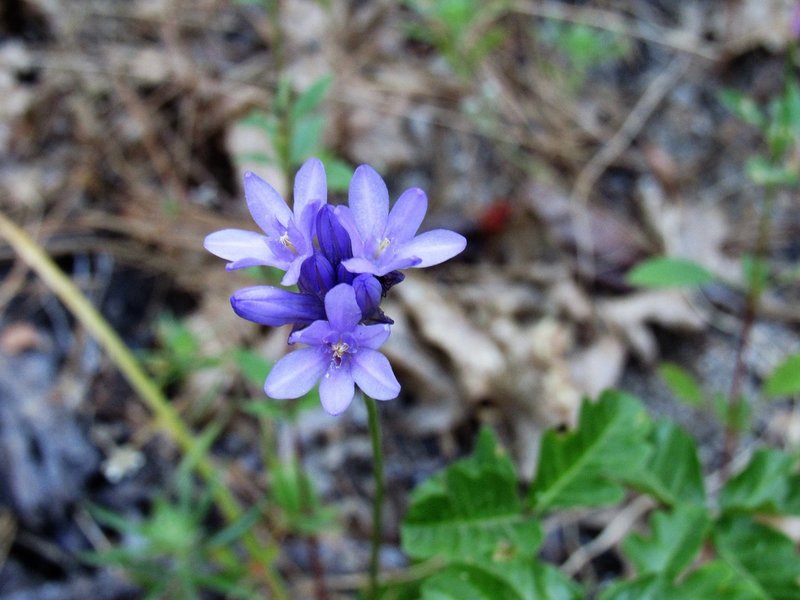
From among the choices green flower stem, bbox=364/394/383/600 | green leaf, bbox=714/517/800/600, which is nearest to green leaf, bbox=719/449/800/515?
green leaf, bbox=714/517/800/600

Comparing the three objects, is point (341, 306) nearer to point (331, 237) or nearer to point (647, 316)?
point (331, 237)

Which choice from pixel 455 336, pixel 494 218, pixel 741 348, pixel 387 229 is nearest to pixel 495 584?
pixel 387 229

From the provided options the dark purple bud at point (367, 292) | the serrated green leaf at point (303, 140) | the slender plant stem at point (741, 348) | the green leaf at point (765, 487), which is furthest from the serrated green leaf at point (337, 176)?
the slender plant stem at point (741, 348)

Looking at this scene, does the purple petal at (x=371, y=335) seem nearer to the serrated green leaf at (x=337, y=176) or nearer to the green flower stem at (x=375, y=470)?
the green flower stem at (x=375, y=470)

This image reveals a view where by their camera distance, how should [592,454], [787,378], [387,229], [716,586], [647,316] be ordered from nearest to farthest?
[387,229], [716,586], [592,454], [787,378], [647,316]

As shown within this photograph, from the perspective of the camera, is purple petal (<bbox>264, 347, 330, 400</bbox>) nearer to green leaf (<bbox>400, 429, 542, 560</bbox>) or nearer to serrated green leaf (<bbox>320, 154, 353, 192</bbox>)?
green leaf (<bbox>400, 429, 542, 560</bbox>)
